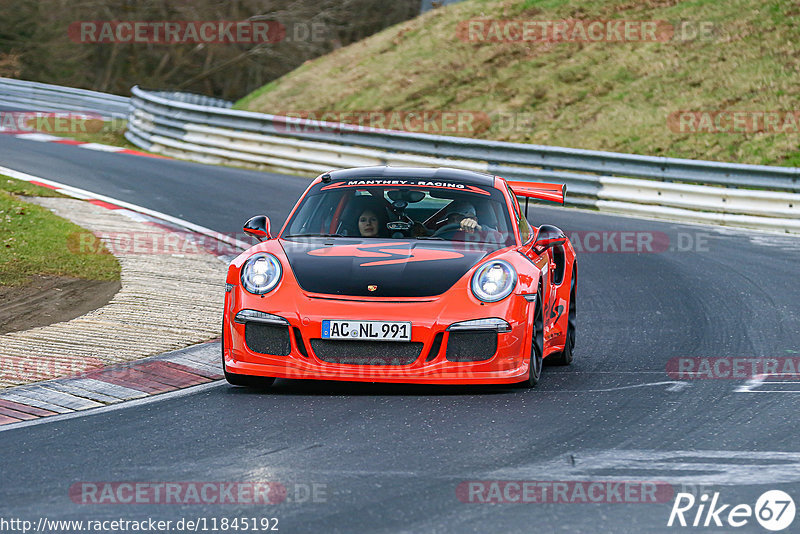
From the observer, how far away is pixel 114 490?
484cm

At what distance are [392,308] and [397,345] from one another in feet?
0.68

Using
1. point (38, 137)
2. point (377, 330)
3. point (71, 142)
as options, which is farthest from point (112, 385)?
point (38, 137)

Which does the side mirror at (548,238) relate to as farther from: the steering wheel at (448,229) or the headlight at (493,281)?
the headlight at (493,281)

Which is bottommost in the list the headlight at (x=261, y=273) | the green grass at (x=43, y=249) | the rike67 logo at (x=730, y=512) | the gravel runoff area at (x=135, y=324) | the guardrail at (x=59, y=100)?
the gravel runoff area at (x=135, y=324)

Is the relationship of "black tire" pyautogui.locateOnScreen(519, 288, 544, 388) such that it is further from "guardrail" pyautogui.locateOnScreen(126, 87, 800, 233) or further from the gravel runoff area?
"guardrail" pyautogui.locateOnScreen(126, 87, 800, 233)

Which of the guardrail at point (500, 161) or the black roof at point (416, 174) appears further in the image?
the guardrail at point (500, 161)

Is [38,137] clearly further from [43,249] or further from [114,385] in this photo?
[114,385]

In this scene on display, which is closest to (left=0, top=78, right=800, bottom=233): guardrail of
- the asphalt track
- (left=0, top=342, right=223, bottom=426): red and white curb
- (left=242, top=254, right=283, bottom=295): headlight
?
the asphalt track

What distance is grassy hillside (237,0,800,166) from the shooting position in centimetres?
2283

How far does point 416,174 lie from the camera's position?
8172 mm

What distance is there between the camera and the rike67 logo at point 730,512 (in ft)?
14.5

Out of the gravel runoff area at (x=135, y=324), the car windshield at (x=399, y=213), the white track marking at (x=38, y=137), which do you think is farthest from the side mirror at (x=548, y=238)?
the white track marking at (x=38, y=137)

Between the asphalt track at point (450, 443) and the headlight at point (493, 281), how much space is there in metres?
0.58

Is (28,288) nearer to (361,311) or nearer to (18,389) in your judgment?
(18,389)
